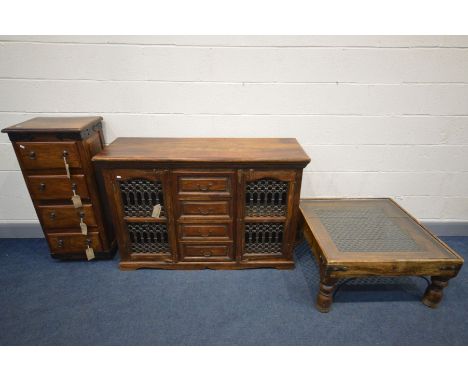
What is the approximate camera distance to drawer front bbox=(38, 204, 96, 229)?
189 cm

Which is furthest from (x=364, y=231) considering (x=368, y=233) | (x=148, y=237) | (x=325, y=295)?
(x=148, y=237)

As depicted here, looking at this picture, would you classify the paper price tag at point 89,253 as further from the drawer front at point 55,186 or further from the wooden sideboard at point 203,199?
the drawer front at point 55,186

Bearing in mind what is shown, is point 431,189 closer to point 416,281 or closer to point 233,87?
point 416,281

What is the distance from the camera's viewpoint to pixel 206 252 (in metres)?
2.00

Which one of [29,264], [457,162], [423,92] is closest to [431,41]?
[423,92]

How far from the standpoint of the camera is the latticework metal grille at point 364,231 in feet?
5.57

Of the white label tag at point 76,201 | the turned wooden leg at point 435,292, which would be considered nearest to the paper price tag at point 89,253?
the white label tag at point 76,201

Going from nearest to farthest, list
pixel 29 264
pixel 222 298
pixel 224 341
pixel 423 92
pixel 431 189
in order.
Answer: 1. pixel 224 341
2. pixel 222 298
3. pixel 423 92
4. pixel 29 264
5. pixel 431 189

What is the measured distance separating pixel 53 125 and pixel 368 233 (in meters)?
2.13

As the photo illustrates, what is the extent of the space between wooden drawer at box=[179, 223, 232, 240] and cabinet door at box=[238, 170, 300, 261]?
99mm

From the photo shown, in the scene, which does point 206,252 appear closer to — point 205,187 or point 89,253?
point 205,187

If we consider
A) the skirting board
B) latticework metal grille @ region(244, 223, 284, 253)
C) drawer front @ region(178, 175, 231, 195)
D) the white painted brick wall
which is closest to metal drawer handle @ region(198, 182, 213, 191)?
drawer front @ region(178, 175, 231, 195)

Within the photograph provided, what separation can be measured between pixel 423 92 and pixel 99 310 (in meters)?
2.64

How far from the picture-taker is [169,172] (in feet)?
5.58
